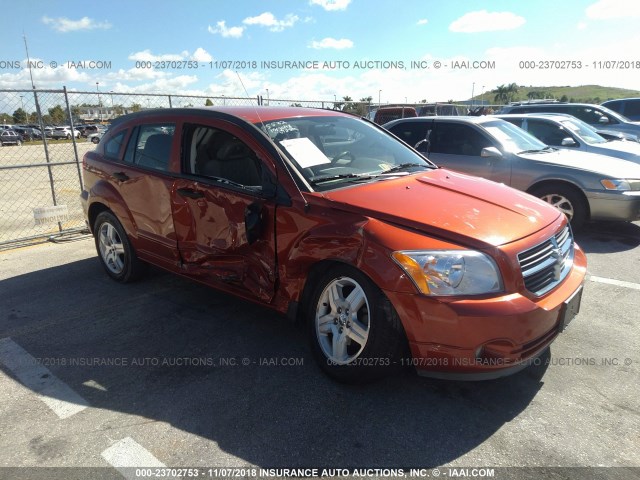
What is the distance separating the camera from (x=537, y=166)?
20.8 feet

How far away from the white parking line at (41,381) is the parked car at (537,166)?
4481mm

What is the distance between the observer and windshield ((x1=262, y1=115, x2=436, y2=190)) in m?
3.22

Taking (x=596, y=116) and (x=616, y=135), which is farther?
(x=596, y=116)

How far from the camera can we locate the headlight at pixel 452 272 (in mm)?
2422

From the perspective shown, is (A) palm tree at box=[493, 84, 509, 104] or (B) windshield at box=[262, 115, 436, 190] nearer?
(B) windshield at box=[262, 115, 436, 190]

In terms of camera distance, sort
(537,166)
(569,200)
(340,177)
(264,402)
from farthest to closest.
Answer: (537,166) → (569,200) → (340,177) → (264,402)

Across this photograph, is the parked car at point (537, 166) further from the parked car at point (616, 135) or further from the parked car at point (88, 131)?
the parked car at point (88, 131)

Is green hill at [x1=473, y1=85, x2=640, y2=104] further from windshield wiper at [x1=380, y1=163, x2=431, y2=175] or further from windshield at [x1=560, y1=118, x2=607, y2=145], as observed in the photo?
windshield wiper at [x1=380, y1=163, x2=431, y2=175]

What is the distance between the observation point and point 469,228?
2.62m

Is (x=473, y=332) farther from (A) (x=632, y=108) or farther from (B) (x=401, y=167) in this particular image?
(A) (x=632, y=108)

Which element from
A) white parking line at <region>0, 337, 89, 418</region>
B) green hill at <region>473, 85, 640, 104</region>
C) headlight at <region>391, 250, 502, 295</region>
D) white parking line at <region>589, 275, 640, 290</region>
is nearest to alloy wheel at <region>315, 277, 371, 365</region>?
headlight at <region>391, 250, 502, 295</region>

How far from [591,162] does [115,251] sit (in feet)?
21.2

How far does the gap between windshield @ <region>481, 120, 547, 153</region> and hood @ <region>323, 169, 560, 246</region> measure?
3.63 metres

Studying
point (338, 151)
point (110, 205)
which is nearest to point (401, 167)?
point (338, 151)
